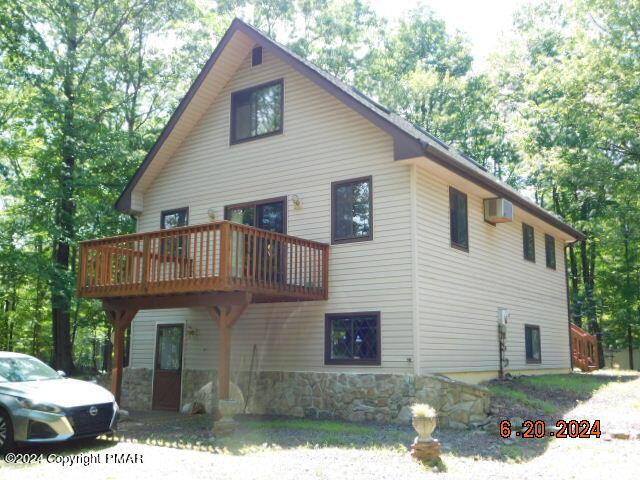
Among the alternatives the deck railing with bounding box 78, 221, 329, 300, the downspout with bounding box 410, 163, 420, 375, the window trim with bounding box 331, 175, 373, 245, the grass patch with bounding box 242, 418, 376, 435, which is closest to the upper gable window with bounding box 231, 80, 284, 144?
the window trim with bounding box 331, 175, 373, 245

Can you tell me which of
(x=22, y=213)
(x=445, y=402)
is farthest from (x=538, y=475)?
(x=22, y=213)

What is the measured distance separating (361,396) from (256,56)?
8.76m

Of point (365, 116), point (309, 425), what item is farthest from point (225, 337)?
point (365, 116)

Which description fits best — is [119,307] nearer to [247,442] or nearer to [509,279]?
[247,442]

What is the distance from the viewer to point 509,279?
1691 cm

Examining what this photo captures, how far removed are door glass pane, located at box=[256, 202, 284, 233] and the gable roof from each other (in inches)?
120

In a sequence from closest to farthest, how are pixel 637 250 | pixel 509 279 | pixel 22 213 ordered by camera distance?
pixel 509 279 < pixel 22 213 < pixel 637 250

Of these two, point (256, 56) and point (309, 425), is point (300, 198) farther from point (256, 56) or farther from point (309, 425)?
point (309, 425)

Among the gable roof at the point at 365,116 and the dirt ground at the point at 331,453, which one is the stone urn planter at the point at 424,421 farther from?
the gable roof at the point at 365,116

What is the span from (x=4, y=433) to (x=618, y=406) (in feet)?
37.6

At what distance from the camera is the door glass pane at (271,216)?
48.4 ft

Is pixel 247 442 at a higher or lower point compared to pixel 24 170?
lower

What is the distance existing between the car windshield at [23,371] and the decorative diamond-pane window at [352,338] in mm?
5439
